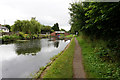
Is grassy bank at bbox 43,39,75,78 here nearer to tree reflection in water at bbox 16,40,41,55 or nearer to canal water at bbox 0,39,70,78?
canal water at bbox 0,39,70,78

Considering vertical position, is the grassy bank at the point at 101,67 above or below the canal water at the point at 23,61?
above

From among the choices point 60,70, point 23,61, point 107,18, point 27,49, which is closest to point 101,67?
point 60,70

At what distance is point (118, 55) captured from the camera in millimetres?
4613

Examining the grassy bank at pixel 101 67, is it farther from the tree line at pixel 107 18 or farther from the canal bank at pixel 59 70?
the canal bank at pixel 59 70

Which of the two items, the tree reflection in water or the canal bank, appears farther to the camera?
the tree reflection in water

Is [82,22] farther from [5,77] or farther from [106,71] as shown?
[5,77]

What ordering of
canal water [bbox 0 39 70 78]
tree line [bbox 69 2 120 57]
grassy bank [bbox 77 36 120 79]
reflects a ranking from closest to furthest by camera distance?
grassy bank [bbox 77 36 120 79]
tree line [bbox 69 2 120 57]
canal water [bbox 0 39 70 78]

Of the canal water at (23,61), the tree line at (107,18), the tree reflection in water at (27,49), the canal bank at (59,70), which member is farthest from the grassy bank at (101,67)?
the tree reflection in water at (27,49)

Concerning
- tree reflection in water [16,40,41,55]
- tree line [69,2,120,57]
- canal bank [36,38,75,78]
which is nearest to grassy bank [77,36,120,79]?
tree line [69,2,120,57]

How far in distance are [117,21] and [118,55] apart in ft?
8.03

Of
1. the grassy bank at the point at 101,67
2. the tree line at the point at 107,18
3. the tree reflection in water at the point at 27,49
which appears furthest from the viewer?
the tree reflection in water at the point at 27,49

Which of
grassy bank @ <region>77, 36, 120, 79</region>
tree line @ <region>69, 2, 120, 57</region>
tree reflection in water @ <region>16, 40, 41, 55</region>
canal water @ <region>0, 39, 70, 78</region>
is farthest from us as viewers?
tree reflection in water @ <region>16, 40, 41, 55</region>

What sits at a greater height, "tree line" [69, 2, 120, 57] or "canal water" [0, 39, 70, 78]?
"tree line" [69, 2, 120, 57]

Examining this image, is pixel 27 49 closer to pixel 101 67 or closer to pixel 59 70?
pixel 59 70
